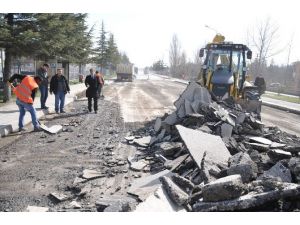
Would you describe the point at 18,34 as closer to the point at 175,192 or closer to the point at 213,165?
the point at 213,165

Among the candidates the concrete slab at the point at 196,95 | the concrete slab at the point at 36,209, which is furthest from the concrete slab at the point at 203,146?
the concrete slab at the point at 196,95

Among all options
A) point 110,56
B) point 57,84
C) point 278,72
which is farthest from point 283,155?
point 278,72

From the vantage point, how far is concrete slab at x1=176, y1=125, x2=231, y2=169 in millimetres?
6244

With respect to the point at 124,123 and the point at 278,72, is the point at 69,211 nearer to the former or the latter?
the point at 124,123

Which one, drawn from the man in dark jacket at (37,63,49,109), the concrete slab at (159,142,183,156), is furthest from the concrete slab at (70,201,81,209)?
the man in dark jacket at (37,63,49,109)

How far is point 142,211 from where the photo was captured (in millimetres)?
4453

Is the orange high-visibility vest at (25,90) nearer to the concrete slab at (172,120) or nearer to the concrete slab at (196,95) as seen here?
the concrete slab at (172,120)

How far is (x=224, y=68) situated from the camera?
43.6ft

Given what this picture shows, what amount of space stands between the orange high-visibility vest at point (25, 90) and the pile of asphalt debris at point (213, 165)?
335cm

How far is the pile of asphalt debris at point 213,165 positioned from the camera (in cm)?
442

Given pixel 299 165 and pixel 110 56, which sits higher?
pixel 110 56

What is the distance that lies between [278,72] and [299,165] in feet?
201

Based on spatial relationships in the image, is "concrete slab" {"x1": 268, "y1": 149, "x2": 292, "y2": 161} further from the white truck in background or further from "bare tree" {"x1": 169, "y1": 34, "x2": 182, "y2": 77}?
"bare tree" {"x1": 169, "y1": 34, "x2": 182, "y2": 77}

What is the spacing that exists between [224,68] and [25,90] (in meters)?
7.94
